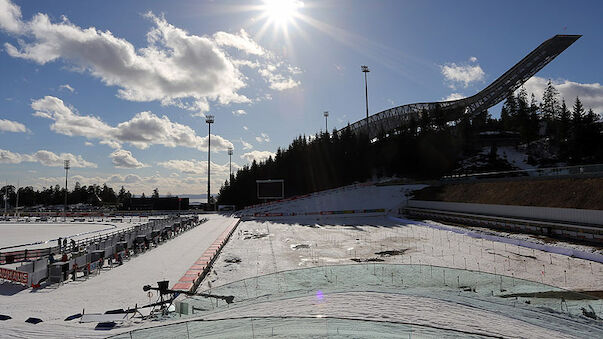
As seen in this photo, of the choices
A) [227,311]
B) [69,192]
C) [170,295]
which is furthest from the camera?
[69,192]

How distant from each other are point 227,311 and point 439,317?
22.9ft

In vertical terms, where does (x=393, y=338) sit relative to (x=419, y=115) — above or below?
below

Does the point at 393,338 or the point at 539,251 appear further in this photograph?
the point at 539,251

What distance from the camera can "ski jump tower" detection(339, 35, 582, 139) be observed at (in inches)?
3241

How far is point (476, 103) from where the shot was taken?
303 ft

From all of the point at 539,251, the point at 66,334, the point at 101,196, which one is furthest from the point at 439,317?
the point at 101,196

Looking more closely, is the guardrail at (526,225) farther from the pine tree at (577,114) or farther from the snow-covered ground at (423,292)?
the pine tree at (577,114)

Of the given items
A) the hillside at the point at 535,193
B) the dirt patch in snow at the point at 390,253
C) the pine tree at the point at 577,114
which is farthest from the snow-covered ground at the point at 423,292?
the pine tree at the point at 577,114

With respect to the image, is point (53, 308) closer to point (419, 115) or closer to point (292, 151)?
point (292, 151)

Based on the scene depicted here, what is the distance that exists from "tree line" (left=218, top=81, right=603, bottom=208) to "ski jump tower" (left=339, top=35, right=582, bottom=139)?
217cm

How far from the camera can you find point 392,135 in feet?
314

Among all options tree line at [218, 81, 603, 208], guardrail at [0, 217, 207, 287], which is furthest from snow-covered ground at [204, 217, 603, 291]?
tree line at [218, 81, 603, 208]

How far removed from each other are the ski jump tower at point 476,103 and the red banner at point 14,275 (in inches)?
3416

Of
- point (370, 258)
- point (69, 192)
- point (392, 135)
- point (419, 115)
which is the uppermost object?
point (419, 115)
